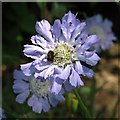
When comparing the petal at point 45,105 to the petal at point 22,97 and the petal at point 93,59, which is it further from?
the petal at point 93,59

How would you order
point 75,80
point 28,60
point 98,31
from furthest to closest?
point 28,60
point 98,31
point 75,80

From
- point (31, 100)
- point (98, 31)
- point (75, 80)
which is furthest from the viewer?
point (98, 31)

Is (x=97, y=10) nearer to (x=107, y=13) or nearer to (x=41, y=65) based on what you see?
(x=107, y=13)

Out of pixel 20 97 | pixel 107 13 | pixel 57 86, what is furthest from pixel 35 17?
pixel 57 86

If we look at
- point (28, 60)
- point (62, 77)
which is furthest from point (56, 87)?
point (28, 60)

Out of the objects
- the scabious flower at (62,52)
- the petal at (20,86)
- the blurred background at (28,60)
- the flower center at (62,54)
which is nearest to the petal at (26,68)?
the scabious flower at (62,52)

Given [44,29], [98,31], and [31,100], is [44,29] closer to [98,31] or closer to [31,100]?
[31,100]

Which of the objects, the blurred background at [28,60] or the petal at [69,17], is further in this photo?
the blurred background at [28,60]

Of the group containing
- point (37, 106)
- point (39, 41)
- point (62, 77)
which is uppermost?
point (39, 41)

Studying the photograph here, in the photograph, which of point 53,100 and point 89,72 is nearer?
point 89,72
